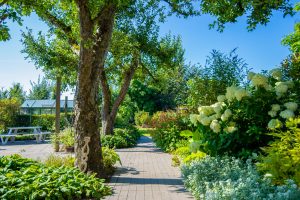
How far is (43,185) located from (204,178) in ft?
8.77

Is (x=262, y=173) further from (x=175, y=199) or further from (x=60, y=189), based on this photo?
(x=60, y=189)

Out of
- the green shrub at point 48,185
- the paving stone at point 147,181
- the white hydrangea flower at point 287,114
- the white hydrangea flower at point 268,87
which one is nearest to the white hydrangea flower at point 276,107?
the white hydrangea flower at point 287,114

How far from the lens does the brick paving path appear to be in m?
7.07

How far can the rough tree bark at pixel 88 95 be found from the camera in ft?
28.6

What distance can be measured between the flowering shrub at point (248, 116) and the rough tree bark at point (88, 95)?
2.65 m

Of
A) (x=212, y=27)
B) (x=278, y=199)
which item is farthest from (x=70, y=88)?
(x=278, y=199)

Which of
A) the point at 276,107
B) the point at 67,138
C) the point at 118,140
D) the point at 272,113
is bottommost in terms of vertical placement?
the point at 118,140

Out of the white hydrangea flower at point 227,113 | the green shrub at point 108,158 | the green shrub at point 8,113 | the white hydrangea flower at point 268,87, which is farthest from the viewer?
the green shrub at point 8,113

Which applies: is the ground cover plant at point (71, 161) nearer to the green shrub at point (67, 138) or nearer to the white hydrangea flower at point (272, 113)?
the white hydrangea flower at point (272, 113)

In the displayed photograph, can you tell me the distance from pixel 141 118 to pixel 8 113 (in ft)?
55.3

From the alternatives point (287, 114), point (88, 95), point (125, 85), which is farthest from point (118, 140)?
point (287, 114)

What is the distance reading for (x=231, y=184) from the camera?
16.8 feet

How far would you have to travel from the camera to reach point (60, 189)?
5.99m

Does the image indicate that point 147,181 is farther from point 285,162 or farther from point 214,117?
point 285,162
